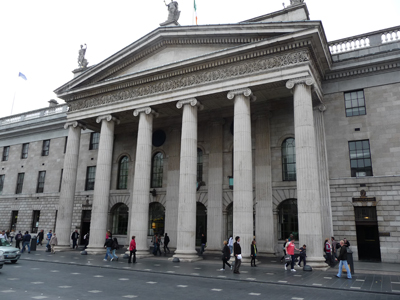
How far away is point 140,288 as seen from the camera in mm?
11375

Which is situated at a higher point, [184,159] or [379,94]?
[379,94]

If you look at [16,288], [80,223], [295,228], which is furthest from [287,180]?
[80,223]

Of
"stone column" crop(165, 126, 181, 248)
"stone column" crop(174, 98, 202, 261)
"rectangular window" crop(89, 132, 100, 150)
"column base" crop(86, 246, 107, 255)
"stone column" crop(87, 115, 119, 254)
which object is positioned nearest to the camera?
"stone column" crop(174, 98, 202, 261)

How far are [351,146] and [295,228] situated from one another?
6684mm

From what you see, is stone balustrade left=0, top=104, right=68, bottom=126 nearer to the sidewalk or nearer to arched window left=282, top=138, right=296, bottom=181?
the sidewalk

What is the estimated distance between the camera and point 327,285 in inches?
482

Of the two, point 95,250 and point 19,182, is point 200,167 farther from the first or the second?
point 19,182

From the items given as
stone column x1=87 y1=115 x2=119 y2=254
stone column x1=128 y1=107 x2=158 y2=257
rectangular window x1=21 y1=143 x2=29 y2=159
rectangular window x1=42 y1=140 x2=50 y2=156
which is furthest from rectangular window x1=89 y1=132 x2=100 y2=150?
stone column x1=128 y1=107 x2=158 y2=257

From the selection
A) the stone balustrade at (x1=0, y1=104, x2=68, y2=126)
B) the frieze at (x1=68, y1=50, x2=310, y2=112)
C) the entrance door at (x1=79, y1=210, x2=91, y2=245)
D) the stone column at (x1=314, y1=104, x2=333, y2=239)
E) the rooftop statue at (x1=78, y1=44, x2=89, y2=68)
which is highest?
the rooftop statue at (x1=78, y1=44, x2=89, y2=68)

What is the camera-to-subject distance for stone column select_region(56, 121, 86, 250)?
25531mm

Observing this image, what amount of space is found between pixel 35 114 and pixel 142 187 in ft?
75.3

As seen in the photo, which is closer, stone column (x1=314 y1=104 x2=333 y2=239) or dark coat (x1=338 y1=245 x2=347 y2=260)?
dark coat (x1=338 y1=245 x2=347 y2=260)

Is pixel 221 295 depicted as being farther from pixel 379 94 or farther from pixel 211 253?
pixel 379 94

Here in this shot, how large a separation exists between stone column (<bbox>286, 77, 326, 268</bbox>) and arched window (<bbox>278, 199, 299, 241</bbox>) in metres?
5.12
